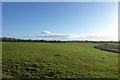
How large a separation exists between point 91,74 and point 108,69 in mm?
4532

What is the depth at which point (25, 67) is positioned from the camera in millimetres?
24438

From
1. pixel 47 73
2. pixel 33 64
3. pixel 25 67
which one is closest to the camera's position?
pixel 47 73

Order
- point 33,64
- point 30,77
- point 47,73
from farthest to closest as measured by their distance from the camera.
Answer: point 33,64 → point 47,73 → point 30,77

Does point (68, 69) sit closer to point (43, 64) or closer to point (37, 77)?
point (43, 64)

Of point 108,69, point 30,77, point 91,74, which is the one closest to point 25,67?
point 30,77

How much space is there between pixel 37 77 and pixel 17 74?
2240 mm

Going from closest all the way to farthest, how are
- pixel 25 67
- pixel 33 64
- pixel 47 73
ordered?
pixel 47 73 < pixel 25 67 < pixel 33 64

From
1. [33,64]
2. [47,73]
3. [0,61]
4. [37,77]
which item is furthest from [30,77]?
[0,61]

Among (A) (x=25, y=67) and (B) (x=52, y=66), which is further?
(B) (x=52, y=66)

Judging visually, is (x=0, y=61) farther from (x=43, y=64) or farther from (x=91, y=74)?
(x=91, y=74)

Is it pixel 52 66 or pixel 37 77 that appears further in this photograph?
pixel 52 66

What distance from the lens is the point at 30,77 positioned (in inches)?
831

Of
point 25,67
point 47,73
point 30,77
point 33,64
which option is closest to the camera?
point 30,77

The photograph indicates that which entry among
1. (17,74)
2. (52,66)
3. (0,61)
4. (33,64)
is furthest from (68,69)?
(0,61)
